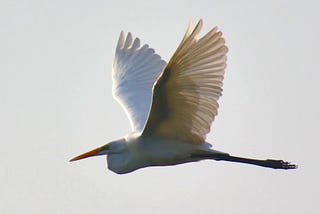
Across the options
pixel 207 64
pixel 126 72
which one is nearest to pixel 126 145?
pixel 207 64

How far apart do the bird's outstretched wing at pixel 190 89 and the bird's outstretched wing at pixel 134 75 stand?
2.04m

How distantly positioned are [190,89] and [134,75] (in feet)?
14.0

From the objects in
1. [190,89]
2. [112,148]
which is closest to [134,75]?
[112,148]

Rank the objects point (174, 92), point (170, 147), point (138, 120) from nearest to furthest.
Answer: point (174, 92) < point (170, 147) < point (138, 120)

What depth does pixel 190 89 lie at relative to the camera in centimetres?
1114

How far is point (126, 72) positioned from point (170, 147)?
3692mm

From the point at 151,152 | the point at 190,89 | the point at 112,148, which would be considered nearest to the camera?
the point at 190,89

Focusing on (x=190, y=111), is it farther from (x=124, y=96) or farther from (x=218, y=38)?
(x=124, y=96)

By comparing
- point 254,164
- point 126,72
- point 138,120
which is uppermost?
point 126,72

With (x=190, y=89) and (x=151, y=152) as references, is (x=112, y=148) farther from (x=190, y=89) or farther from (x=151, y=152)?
(x=190, y=89)

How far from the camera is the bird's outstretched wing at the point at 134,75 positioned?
564 inches

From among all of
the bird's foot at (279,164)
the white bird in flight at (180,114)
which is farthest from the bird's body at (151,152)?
the bird's foot at (279,164)

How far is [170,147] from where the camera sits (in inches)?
474

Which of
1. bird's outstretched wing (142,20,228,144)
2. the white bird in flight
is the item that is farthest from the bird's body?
bird's outstretched wing (142,20,228,144)
